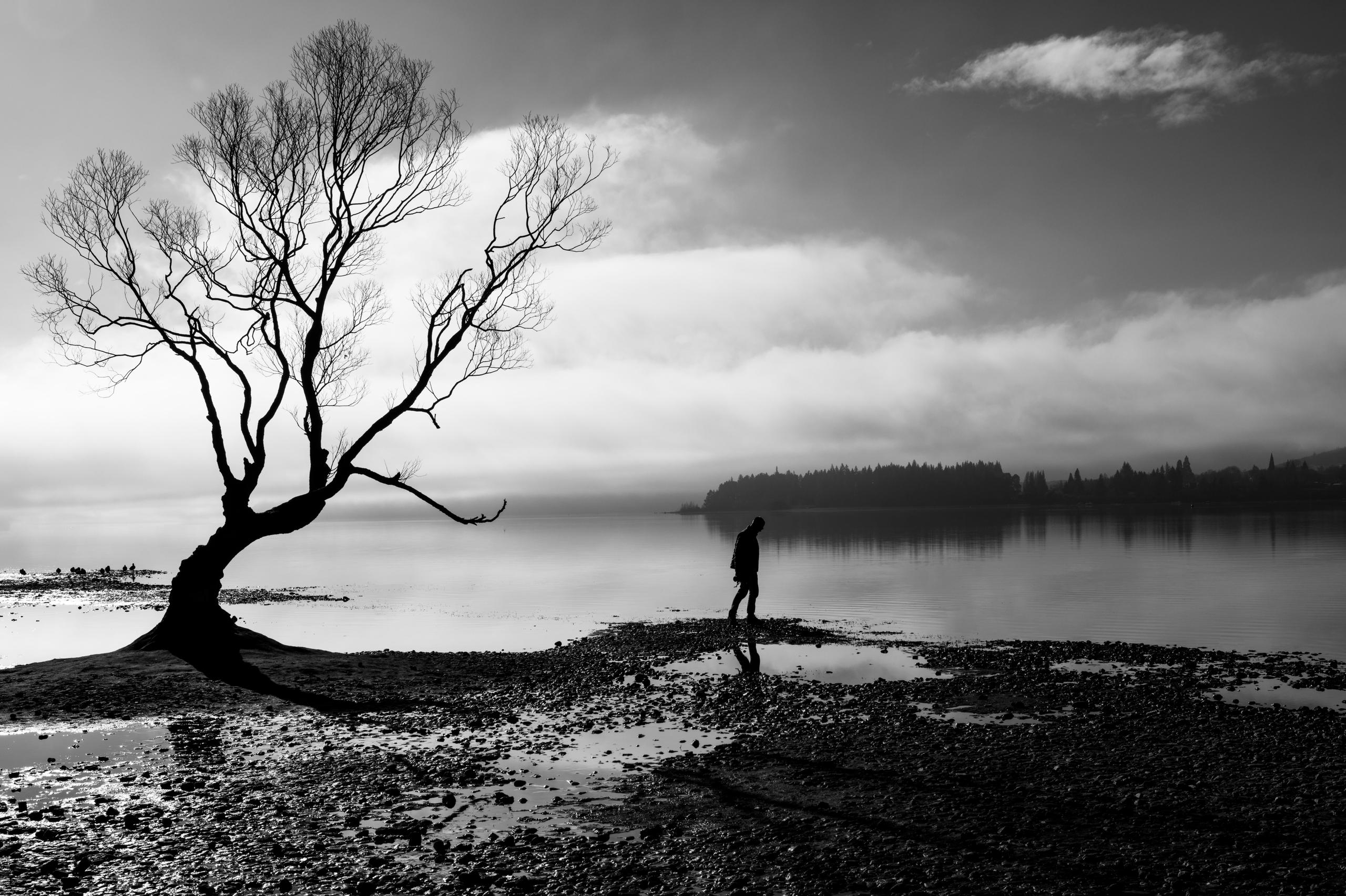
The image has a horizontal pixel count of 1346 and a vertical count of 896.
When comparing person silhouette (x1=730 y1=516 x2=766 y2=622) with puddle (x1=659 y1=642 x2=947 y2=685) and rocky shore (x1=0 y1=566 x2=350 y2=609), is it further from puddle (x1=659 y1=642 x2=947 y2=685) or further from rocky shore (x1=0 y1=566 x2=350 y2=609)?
rocky shore (x1=0 y1=566 x2=350 y2=609)

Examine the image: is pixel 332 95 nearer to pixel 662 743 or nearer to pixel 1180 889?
pixel 662 743

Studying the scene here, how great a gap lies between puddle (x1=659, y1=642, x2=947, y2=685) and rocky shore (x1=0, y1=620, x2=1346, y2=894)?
1196mm

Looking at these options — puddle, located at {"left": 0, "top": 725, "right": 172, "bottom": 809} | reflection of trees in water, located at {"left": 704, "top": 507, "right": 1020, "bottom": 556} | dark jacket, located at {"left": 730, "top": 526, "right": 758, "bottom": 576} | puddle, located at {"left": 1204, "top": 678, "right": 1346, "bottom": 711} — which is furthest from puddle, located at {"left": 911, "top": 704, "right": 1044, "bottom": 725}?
reflection of trees in water, located at {"left": 704, "top": 507, "right": 1020, "bottom": 556}

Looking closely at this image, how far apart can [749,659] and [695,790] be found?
1129cm

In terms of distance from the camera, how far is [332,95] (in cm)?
2230

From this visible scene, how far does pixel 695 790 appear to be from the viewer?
10375 millimetres

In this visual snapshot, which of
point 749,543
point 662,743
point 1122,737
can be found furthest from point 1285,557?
point 662,743

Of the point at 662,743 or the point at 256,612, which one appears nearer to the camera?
the point at 662,743

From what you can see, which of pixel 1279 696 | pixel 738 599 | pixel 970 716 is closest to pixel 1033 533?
pixel 738 599

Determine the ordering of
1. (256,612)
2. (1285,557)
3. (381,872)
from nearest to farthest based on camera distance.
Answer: (381,872) → (256,612) → (1285,557)

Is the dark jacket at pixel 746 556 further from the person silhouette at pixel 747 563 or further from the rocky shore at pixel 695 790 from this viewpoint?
the rocky shore at pixel 695 790

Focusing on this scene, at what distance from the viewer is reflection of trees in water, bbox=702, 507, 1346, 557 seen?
268 feet

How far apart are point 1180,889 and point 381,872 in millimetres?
6955

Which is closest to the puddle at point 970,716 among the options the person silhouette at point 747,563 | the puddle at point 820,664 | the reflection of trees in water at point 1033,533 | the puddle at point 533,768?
the puddle at point 820,664
